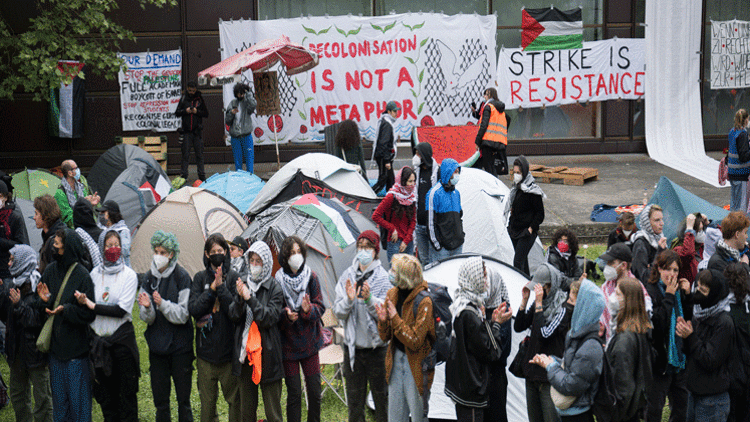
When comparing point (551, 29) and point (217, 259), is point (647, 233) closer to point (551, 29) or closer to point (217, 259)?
point (217, 259)

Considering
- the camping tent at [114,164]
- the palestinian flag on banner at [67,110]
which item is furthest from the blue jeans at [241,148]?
the palestinian flag on banner at [67,110]

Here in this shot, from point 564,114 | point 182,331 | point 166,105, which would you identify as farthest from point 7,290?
point 564,114

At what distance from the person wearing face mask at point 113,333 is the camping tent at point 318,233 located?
2.69 meters

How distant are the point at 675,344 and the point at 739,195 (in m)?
6.02

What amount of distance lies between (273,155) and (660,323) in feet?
38.2

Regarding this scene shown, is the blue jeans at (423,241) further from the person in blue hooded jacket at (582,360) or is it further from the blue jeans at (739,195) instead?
the blue jeans at (739,195)

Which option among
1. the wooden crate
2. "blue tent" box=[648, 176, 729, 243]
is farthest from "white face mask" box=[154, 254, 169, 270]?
the wooden crate

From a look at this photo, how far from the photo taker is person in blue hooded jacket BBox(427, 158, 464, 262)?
8.60m

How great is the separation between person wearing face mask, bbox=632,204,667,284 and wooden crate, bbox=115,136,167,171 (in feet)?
33.8

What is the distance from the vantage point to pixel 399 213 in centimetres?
902

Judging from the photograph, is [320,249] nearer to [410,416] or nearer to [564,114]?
[410,416]

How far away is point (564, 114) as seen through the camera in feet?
57.2

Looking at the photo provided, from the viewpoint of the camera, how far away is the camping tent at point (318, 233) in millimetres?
9062

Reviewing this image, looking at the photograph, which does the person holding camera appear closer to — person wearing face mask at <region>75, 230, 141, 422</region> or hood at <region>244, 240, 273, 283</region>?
person wearing face mask at <region>75, 230, 141, 422</region>
